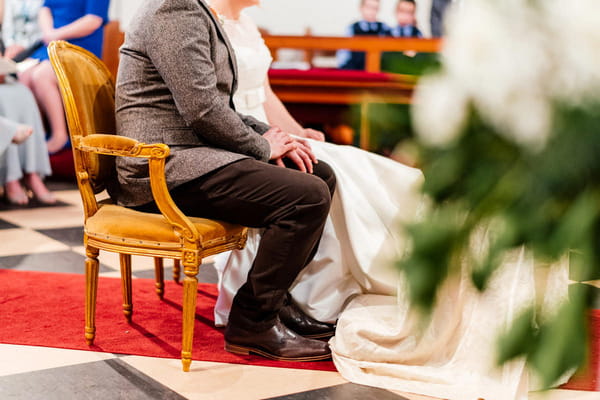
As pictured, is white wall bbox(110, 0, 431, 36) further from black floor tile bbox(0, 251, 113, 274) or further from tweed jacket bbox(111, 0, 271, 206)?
tweed jacket bbox(111, 0, 271, 206)

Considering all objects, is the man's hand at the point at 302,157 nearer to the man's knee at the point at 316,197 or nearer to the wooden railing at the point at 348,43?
the man's knee at the point at 316,197

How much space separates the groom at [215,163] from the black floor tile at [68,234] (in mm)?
1585

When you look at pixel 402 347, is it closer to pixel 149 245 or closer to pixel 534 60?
pixel 149 245

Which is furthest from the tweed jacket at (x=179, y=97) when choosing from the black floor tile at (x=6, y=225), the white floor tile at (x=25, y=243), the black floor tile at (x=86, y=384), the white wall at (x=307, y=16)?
the white wall at (x=307, y=16)

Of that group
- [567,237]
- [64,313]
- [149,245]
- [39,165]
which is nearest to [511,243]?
[567,237]

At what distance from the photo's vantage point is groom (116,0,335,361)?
210cm

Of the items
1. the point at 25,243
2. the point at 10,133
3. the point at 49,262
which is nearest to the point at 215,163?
the point at 49,262

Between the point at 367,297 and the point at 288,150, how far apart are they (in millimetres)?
516

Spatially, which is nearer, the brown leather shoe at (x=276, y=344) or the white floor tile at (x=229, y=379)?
the white floor tile at (x=229, y=379)

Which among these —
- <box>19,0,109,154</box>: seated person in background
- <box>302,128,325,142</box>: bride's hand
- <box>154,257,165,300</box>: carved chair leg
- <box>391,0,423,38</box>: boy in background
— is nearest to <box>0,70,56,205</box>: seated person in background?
<box>19,0,109,154</box>: seated person in background

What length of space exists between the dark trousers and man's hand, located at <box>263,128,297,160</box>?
14cm

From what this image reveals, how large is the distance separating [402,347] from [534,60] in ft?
5.88

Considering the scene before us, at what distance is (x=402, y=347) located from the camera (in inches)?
84.3

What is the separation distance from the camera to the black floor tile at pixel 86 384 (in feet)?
6.38
